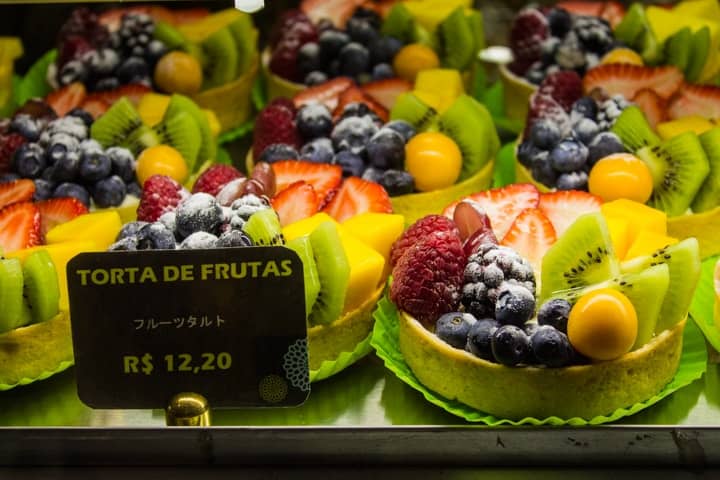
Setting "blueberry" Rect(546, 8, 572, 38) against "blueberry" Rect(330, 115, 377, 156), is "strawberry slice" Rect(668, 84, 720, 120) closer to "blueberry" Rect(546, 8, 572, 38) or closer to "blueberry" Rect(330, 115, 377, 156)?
"blueberry" Rect(546, 8, 572, 38)

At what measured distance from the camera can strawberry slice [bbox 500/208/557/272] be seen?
6.98 feet

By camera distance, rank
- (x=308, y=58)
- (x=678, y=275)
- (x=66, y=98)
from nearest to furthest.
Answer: (x=678, y=275), (x=66, y=98), (x=308, y=58)

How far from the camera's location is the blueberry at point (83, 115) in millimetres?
2750

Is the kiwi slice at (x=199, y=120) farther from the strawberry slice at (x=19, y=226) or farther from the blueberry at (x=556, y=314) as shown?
the blueberry at (x=556, y=314)

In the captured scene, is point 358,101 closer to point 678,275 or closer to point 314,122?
point 314,122

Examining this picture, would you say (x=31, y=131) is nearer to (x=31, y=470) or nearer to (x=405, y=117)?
(x=405, y=117)

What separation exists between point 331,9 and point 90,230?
1529 millimetres

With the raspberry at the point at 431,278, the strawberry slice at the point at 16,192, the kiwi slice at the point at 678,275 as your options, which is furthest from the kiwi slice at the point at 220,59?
the kiwi slice at the point at 678,275

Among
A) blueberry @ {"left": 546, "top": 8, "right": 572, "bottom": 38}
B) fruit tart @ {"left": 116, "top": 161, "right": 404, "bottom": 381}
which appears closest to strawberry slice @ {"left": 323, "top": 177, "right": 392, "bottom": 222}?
fruit tart @ {"left": 116, "top": 161, "right": 404, "bottom": 381}

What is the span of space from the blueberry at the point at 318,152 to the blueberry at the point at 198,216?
61 cm

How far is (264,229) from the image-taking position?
199cm

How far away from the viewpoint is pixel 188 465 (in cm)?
177

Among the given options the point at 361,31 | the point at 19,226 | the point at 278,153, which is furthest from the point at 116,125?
the point at 361,31

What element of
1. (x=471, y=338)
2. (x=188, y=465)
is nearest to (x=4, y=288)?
(x=188, y=465)
